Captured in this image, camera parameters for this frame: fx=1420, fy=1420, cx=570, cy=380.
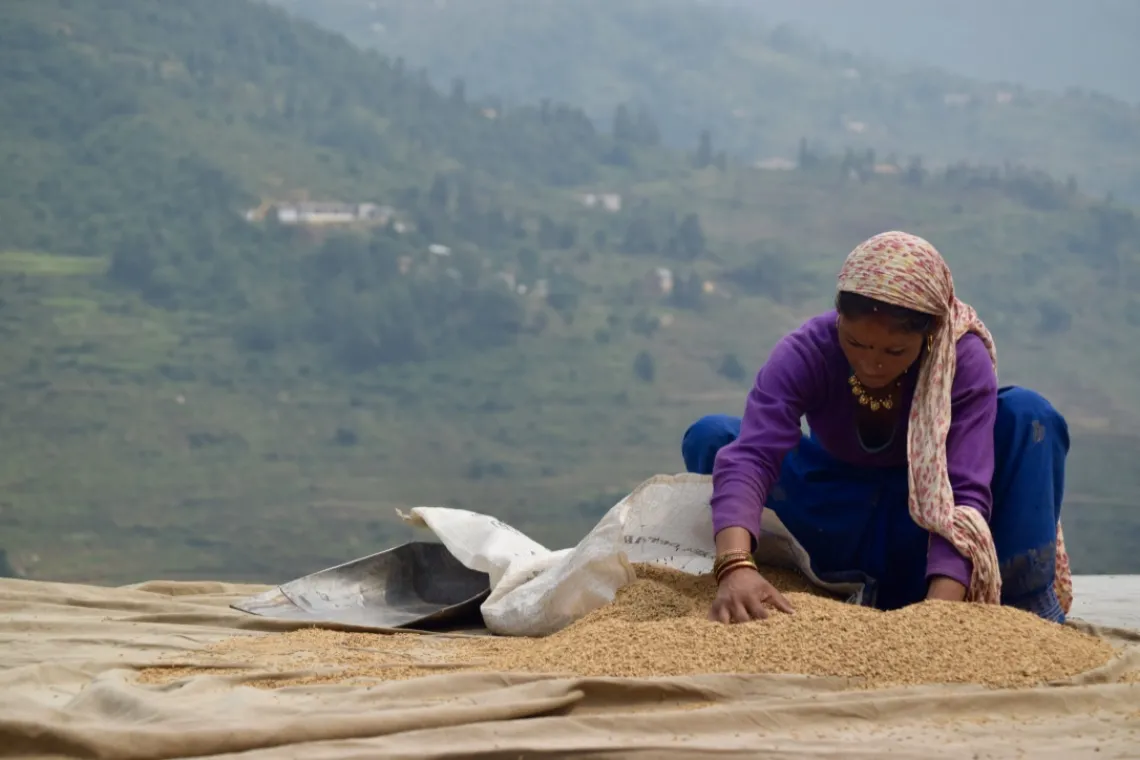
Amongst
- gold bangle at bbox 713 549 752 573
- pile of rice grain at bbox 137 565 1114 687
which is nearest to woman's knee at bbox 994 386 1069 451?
pile of rice grain at bbox 137 565 1114 687

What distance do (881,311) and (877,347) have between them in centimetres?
8

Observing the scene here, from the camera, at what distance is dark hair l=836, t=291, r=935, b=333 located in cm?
286

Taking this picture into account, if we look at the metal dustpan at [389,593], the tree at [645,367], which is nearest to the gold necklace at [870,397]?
the metal dustpan at [389,593]

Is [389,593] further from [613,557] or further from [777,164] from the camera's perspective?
[777,164]

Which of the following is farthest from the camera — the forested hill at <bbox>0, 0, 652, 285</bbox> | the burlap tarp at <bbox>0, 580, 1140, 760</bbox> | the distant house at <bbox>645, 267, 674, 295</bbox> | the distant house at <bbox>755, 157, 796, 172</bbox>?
the distant house at <bbox>755, 157, 796, 172</bbox>

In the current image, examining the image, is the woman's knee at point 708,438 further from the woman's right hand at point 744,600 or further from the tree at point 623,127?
the tree at point 623,127

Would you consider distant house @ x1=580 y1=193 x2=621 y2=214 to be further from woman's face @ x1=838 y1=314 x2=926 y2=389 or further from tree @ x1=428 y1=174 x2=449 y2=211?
woman's face @ x1=838 y1=314 x2=926 y2=389

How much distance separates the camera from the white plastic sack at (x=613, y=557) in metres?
3.14

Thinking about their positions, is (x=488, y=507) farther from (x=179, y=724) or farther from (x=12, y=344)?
(x=179, y=724)

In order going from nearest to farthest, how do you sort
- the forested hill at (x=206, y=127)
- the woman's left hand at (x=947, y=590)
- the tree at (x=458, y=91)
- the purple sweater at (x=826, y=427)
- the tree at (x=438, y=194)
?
1. the woman's left hand at (x=947, y=590)
2. the purple sweater at (x=826, y=427)
3. the forested hill at (x=206, y=127)
4. the tree at (x=438, y=194)
5. the tree at (x=458, y=91)

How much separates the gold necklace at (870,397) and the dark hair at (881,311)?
0.66 feet

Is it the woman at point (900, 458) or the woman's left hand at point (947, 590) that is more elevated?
the woman at point (900, 458)

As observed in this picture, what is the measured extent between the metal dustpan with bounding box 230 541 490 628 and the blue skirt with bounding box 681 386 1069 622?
71cm

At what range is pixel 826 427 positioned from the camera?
10.4ft
